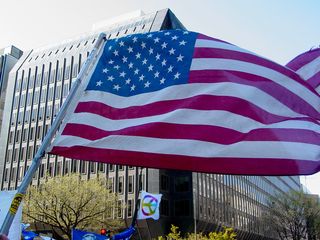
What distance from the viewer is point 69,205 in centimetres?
4997

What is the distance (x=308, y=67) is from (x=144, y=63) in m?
2.51

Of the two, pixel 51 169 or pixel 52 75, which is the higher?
pixel 52 75

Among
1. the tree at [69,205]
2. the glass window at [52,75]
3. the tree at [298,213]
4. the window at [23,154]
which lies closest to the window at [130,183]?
the tree at [69,205]

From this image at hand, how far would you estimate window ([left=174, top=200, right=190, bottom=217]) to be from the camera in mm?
66438

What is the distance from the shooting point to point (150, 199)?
3123 cm

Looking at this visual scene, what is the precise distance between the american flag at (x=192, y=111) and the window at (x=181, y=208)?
61.2 m

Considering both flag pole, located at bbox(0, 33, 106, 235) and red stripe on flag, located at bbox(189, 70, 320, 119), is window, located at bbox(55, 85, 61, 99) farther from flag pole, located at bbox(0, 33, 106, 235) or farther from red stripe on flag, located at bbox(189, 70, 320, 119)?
red stripe on flag, located at bbox(189, 70, 320, 119)

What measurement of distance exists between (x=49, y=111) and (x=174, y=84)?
73349 mm

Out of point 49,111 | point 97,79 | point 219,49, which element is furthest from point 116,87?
point 49,111

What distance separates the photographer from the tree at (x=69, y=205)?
1953 inches

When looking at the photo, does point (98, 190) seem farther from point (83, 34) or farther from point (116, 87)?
point (116, 87)

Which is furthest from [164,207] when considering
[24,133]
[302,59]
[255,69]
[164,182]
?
[255,69]

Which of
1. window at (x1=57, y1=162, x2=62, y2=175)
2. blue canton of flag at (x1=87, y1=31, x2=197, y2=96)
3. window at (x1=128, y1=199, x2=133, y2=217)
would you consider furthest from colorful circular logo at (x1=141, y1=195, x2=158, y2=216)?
window at (x1=57, y1=162, x2=62, y2=175)

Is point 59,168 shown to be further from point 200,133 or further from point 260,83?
point 200,133
